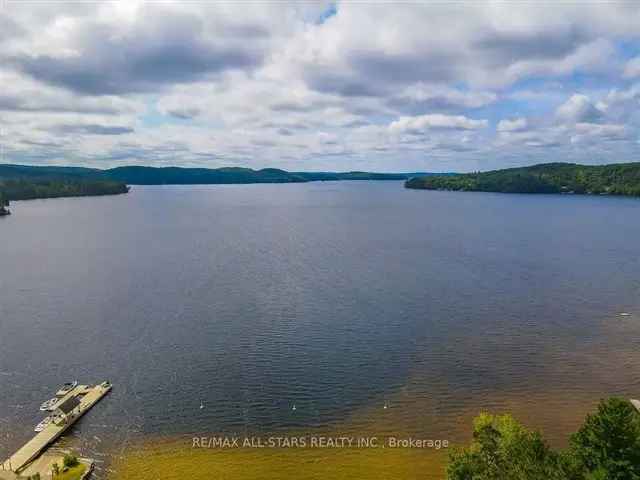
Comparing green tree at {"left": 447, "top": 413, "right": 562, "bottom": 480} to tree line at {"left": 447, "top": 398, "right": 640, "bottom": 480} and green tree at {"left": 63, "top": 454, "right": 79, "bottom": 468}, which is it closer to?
tree line at {"left": 447, "top": 398, "right": 640, "bottom": 480}

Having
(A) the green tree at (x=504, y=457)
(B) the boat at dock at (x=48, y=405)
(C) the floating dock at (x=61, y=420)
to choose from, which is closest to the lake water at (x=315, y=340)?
(B) the boat at dock at (x=48, y=405)

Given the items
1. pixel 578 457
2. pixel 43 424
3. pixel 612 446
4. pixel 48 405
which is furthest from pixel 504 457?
pixel 48 405

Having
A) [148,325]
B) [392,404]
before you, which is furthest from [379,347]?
[148,325]

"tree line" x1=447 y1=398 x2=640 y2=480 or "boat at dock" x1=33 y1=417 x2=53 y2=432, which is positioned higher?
"tree line" x1=447 y1=398 x2=640 y2=480

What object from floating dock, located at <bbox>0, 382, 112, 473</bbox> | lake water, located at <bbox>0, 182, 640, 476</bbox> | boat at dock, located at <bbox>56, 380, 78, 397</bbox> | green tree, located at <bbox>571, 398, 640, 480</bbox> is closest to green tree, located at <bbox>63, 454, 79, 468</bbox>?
lake water, located at <bbox>0, 182, 640, 476</bbox>

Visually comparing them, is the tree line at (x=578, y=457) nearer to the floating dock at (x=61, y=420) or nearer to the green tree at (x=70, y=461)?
the green tree at (x=70, y=461)
